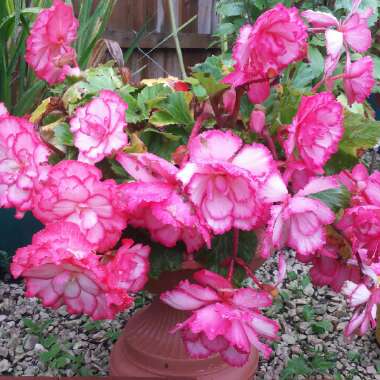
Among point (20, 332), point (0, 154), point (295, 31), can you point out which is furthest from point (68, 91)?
point (20, 332)

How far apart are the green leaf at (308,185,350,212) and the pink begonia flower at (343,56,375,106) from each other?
144 mm

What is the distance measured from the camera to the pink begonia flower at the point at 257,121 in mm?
856

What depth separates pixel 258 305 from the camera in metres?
0.79

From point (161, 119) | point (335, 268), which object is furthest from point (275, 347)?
point (161, 119)

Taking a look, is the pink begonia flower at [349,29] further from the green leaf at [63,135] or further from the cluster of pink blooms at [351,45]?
the green leaf at [63,135]

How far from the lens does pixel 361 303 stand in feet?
2.81

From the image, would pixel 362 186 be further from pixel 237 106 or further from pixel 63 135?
pixel 63 135

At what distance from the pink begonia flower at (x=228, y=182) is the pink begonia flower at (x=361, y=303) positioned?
0.22 m

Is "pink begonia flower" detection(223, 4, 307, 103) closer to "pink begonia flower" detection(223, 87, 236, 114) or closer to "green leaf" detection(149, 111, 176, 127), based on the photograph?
"pink begonia flower" detection(223, 87, 236, 114)

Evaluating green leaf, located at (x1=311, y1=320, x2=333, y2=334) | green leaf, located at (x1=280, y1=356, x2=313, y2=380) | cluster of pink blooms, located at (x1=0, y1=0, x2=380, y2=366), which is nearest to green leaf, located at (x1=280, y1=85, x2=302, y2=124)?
cluster of pink blooms, located at (x1=0, y1=0, x2=380, y2=366)

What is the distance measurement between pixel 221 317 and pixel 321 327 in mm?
1372

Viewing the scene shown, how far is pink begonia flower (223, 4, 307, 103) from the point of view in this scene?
75 cm

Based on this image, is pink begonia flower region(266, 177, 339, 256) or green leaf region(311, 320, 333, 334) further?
green leaf region(311, 320, 333, 334)

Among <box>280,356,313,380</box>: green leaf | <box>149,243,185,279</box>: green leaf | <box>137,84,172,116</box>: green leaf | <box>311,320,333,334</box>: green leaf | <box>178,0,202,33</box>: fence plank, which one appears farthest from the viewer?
<box>178,0,202,33</box>: fence plank
